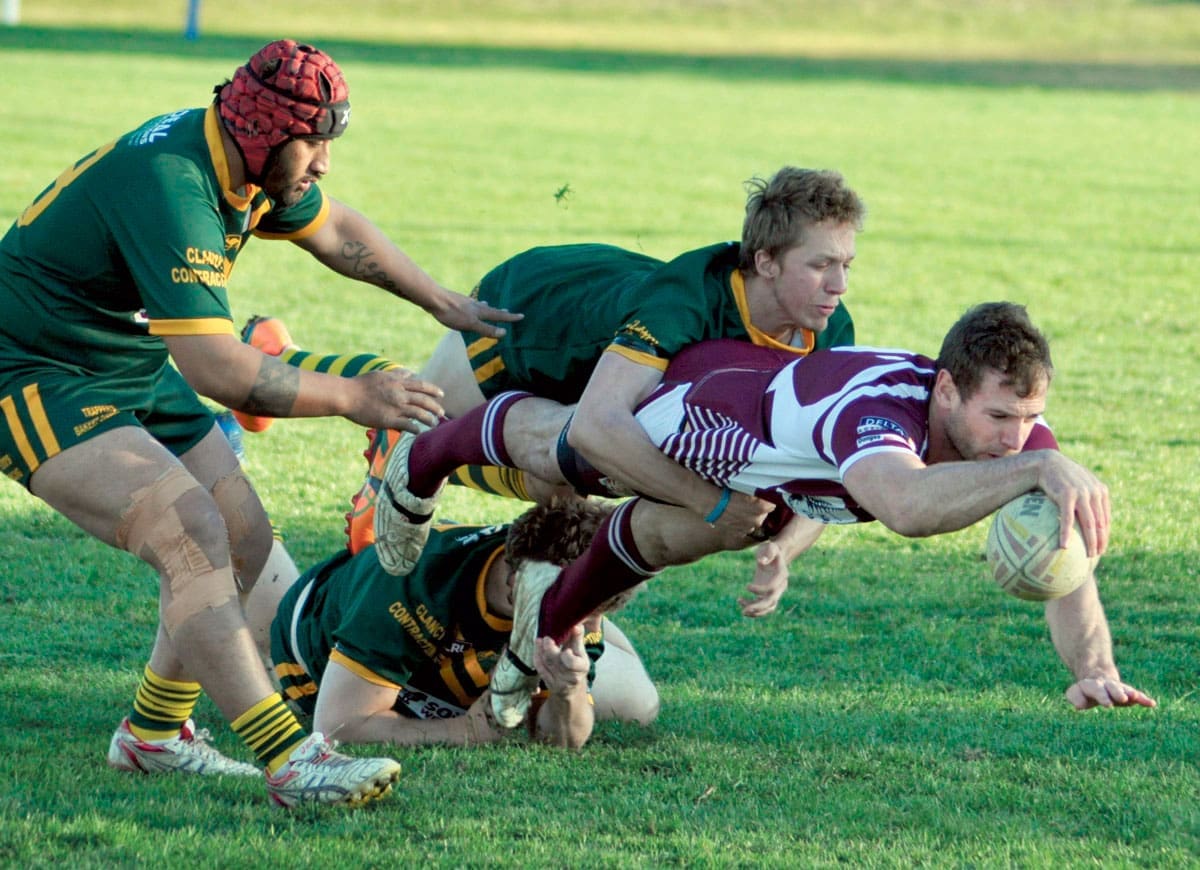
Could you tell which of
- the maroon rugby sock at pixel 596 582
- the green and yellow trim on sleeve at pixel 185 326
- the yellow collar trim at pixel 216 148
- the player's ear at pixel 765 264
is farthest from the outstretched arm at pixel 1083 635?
→ the yellow collar trim at pixel 216 148

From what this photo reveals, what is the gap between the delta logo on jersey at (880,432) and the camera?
417 cm

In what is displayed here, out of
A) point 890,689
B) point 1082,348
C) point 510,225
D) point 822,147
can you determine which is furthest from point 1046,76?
point 890,689

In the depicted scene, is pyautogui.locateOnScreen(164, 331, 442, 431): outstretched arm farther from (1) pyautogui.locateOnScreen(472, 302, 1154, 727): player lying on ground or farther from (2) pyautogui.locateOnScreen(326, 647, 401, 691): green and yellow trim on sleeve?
(2) pyautogui.locateOnScreen(326, 647, 401, 691): green and yellow trim on sleeve

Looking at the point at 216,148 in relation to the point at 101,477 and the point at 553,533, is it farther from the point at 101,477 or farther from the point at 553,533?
the point at 553,533

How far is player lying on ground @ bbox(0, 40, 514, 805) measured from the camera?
14.7 ft

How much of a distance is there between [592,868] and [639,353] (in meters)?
1.71

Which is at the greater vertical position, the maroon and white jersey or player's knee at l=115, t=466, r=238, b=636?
the maroon and white jersey

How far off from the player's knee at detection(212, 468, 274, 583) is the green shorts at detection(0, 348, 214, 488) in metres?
0.42

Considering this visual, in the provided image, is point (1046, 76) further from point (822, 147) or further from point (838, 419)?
point (838, 419)

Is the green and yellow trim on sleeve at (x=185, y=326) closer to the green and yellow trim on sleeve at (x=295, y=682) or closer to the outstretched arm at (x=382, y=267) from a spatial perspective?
the outstretched arm at (x=382, y=267)

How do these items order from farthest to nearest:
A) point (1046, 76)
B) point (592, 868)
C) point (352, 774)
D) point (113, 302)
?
point (1046, 76) → point (113, 302) → point (352, 774) → point (592, 868)

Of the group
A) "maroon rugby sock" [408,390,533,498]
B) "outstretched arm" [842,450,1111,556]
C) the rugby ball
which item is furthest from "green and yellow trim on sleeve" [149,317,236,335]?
the rugby ball

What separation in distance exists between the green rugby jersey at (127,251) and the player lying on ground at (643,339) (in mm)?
1076

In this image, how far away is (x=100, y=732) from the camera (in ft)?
17.4
